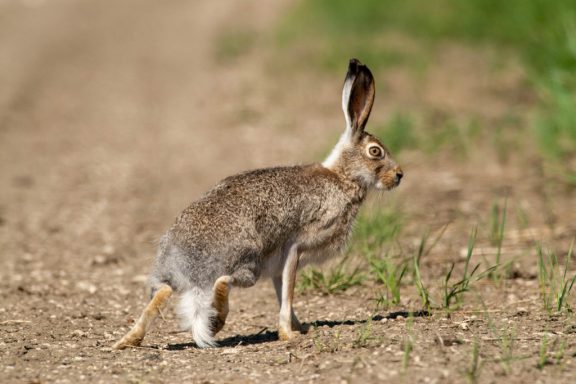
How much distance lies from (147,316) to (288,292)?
2.77ft

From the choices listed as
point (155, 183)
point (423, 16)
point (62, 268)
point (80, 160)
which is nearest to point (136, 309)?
point (62, 268)

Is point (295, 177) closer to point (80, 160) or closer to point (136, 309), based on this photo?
point (136, 309)

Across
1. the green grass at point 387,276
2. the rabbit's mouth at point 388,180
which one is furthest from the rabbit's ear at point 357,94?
the green grass at point 387,276

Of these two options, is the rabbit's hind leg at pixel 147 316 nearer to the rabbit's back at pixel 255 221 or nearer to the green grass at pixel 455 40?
the rabbit's back at pixel 255 221

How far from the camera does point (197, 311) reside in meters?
4.84

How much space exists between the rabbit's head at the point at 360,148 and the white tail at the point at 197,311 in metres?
1.40

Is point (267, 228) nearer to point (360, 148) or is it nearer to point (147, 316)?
point (147, 316)

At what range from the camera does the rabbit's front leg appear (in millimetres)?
5180

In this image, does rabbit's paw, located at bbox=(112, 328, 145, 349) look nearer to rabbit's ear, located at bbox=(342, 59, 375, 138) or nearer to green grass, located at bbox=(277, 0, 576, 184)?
rabbit's ear, located at bbox=(342, 59, 375, 138)

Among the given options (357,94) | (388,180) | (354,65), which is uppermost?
(354,65)

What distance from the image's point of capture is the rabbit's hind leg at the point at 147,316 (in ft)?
15.9

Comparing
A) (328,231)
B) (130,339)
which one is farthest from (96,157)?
(130,339)

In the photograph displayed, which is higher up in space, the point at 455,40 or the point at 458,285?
the point at 455,40

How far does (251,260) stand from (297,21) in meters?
13.4
